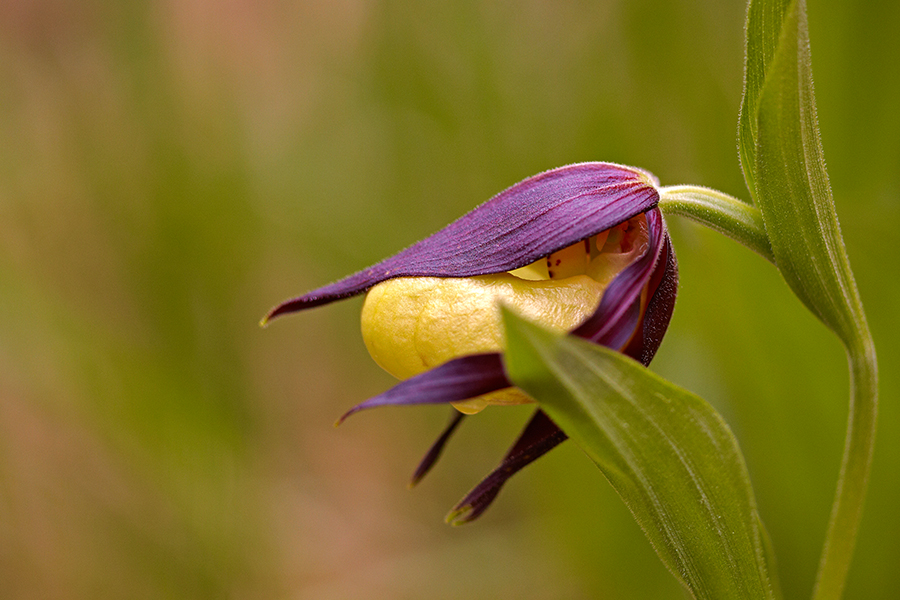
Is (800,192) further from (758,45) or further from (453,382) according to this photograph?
(453,382)

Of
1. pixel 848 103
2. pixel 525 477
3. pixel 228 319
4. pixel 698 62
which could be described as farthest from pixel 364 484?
pixel 848 103

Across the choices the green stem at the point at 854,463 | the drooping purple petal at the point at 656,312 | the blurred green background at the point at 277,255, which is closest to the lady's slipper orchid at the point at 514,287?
the drooping purple petal at the point at 656,312

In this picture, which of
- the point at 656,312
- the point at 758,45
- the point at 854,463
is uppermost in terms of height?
the point at 758,45

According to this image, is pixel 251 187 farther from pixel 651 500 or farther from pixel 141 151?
pixel 651 500

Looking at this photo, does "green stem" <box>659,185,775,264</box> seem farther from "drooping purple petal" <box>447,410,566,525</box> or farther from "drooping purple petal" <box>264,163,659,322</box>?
"drooping purple petal" <box>447,410,566,525</box>

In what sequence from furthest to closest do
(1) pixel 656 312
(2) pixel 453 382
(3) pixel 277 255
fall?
Result: 1. (3) pixel 277 255
2. (1) pixel 656 312
3. (2) pixel 453 382

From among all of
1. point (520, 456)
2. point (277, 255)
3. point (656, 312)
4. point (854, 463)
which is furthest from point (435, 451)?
point (277, 255)
